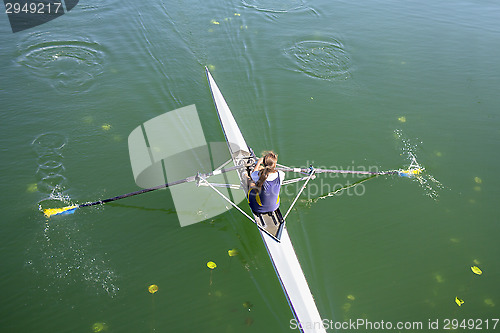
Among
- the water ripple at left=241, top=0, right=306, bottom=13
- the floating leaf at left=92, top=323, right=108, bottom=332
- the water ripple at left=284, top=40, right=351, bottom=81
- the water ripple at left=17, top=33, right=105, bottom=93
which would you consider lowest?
the floating leaf at left=92, top=323, right=108, bottom=332

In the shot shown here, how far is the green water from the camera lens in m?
5.10

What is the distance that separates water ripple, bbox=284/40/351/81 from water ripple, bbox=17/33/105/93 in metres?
5.60

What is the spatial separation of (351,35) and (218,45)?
4467 millimetres

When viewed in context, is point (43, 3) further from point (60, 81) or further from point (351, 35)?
point (351, 35)

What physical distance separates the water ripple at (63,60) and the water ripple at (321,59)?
5.60m

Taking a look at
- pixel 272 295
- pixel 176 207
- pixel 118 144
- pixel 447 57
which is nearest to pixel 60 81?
pixel 118 144

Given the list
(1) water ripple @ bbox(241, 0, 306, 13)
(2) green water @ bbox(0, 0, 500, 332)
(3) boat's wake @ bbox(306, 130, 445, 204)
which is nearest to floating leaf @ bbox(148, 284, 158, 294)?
(2) green water @ bbox(0, 0, 500, 332)

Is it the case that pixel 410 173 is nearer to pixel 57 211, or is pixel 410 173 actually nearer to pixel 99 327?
pixel 99 327

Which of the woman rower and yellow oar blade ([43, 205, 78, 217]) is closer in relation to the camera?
the woman rower

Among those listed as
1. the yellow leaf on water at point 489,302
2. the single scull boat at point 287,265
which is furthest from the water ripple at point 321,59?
the yellow leaf on water at point 489,302

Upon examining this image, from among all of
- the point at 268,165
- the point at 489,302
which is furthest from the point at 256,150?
the point at 489,302

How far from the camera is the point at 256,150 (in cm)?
725

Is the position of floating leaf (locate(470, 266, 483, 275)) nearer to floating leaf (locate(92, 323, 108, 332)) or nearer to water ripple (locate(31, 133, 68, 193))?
floating leaf (locate(92, 323, 108, 332))

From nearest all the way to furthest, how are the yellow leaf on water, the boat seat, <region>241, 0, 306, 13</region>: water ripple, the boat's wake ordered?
the yellow leaf on water, the boat seat, the boat's wake, <region>241, 0, 306, 13</region>: water ripple
